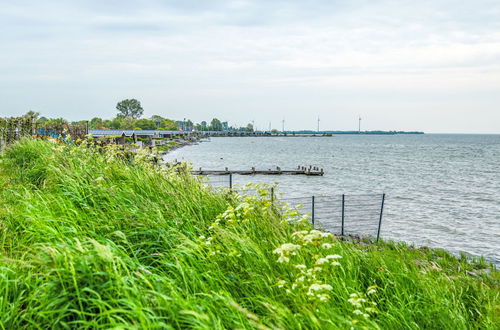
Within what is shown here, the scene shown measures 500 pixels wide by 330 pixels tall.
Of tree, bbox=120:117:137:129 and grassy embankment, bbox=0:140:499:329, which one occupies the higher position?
tree, bbox=120:117:137:129

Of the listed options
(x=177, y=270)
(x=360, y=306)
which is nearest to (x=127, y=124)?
(x=177, y=270)

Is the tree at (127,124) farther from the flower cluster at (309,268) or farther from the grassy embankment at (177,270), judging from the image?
the flower cluster at (309,268)

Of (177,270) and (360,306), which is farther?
(177,270)

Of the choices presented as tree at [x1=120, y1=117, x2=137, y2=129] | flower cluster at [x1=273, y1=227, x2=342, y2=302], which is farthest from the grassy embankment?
tree at [x1=120, y1=117, x2=137, y2=129]

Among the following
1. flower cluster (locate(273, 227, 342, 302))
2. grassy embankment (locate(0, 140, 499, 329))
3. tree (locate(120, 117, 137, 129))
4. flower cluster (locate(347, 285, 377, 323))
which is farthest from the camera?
tree (locate(120, 117, 137, 129))

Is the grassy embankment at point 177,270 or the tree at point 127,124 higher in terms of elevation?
the tree at point 127,124

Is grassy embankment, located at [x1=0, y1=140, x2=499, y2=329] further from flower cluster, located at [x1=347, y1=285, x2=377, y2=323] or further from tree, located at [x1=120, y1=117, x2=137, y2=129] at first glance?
tree, located at [x1=120, y1=117, x2=137, y2=129]

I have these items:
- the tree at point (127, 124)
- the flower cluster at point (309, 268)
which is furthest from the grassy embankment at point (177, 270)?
the tree at point (127, 124)

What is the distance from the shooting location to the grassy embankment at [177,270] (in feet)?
11.3

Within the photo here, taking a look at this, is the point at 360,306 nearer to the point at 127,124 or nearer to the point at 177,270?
the point at 177,270

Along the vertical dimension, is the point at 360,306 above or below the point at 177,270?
below

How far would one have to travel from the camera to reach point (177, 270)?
4.59 m

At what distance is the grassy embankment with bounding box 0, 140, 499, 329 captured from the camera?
11.3 ft

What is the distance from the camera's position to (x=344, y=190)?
126 feet
